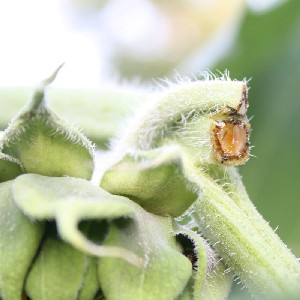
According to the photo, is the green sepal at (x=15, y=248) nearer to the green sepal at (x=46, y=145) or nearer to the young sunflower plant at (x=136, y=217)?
the young sunflower plant at (x=136, y=217)

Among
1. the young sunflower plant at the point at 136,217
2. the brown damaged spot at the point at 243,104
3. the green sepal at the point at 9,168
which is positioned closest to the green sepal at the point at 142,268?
the young sunflower plant at the point at 136,217

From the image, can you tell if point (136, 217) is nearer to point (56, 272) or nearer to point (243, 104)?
point (56, 272)

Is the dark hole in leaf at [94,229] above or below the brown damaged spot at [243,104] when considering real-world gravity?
below

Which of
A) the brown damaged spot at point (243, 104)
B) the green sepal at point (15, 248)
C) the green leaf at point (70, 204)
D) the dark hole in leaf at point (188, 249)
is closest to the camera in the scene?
the green leaf at point (70, 204)

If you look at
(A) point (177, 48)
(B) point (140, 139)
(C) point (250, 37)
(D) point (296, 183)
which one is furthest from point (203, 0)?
(B) point (140, 139)

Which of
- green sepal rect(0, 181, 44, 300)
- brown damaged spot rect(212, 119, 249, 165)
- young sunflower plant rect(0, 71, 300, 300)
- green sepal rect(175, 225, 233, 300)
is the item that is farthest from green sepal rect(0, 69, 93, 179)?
brown damaged spot rect(212, 119, 249, 165)

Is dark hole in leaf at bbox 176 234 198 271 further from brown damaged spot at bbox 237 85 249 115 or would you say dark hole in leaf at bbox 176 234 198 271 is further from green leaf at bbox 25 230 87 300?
brown damaged spot at bbox 237 85 249 115

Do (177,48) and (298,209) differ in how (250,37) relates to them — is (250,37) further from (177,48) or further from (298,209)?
(177,48)

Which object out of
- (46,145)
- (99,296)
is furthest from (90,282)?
(46,145)
